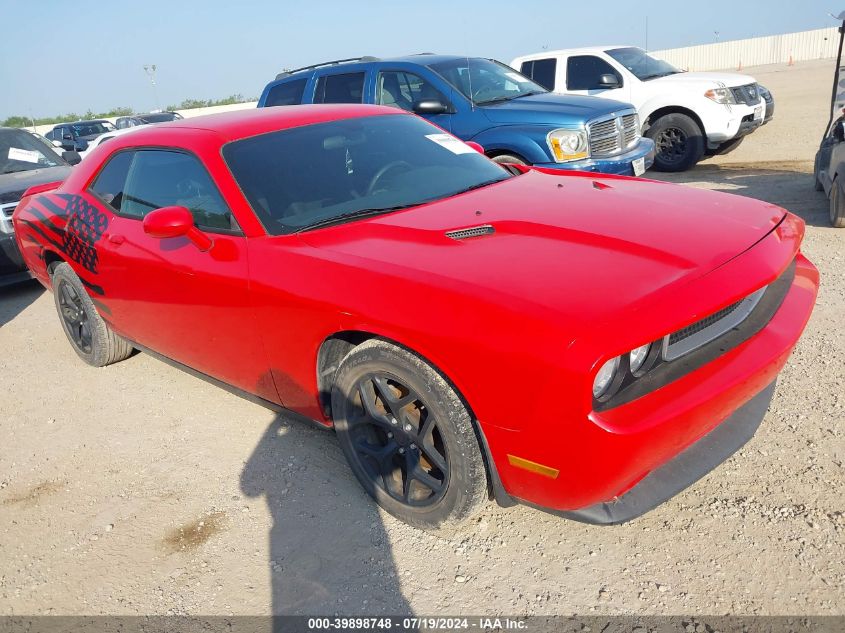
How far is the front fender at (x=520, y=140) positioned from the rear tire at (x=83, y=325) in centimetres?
398

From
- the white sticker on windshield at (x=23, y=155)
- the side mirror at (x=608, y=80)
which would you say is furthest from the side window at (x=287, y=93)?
the side mirror at (x=608, y=80)

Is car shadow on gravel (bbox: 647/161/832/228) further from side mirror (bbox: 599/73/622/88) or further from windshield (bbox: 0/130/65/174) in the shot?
windshield (bbox: 0/130/65/174)

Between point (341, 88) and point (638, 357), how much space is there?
658 cm

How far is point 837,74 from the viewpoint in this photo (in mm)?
7438

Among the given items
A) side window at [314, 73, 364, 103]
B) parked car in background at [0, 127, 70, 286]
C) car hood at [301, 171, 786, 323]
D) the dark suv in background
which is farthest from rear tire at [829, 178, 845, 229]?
the dark suv in background

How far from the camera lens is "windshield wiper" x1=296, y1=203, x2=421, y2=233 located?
2.89 m

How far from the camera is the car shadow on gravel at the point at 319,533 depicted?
93.7 inches

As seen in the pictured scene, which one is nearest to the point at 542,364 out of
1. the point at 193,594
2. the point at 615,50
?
the point at 193,594

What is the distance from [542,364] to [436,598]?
947 mm

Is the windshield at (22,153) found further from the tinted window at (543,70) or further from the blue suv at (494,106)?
the tinted window at (543,70)

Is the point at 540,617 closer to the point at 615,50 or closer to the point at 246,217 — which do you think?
the point at 246,217

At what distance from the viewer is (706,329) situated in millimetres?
2303

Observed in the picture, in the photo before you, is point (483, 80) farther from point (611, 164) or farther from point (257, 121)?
point (257, 121)

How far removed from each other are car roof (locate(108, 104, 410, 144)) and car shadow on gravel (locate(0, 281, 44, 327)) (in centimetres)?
329
